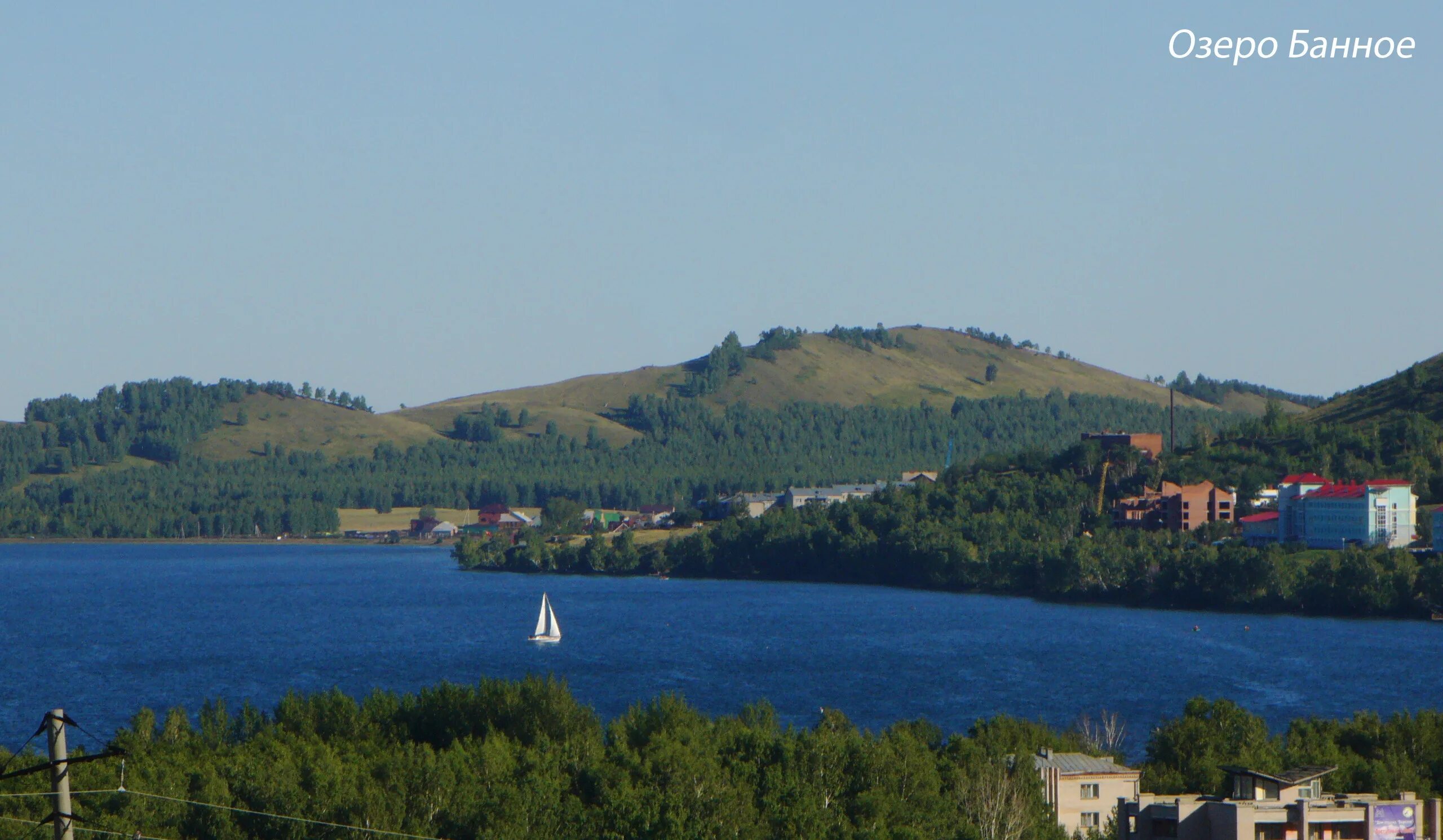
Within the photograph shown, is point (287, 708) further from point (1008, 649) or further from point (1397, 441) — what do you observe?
point (1397, 441)

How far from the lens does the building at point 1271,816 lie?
27.8 m

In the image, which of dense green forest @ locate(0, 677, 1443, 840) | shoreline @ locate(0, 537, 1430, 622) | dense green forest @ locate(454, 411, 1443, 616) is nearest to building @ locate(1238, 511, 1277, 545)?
dense green forest @ locate(454, 411, 1443, 616)

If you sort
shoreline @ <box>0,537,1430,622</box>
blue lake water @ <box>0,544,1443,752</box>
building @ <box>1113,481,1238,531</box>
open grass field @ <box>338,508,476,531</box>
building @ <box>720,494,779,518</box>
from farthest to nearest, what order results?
1. open grass field @ <box>338,508,476,531</box>
2. building @ <box>720,494,779,518</box>
3. building @ <box>1113,481,1238,531</box>
4. shoreline @ <box>0,537,1430,622</box>
5. blue lake water @ <box>0,544,1443,752</box>

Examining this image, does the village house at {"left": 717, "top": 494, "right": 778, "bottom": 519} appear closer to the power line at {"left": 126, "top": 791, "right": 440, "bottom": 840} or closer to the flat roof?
the flat roof

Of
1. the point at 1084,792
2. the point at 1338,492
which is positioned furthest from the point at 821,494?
the point at 1084,792

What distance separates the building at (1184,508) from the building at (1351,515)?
5.99 metres

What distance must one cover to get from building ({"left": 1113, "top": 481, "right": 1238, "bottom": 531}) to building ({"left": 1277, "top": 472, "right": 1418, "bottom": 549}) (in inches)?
236

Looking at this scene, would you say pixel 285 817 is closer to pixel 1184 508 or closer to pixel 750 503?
pixel 1184 508

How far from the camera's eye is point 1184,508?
10781cm

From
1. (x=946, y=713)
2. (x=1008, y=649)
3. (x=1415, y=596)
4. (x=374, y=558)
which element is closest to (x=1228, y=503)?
(x=1415, y=596)

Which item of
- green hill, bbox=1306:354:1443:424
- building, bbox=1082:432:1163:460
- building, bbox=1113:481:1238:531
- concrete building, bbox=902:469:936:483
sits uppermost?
green hill, bbox=1306:354:1443:424

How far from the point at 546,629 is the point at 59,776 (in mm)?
64902

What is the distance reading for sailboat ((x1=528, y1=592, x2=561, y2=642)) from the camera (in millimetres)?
74938

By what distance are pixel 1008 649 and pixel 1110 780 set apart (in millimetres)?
37864
